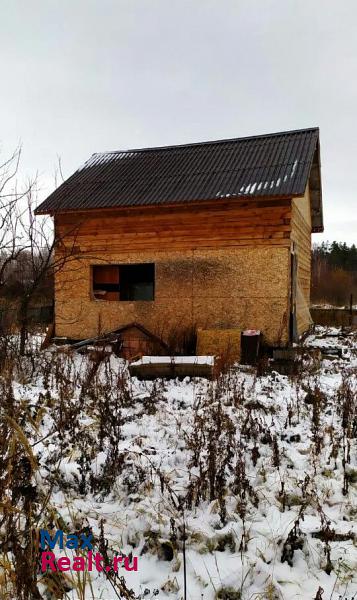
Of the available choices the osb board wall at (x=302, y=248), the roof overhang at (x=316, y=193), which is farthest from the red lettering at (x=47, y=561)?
the roof overhang at (x=316, y=193)

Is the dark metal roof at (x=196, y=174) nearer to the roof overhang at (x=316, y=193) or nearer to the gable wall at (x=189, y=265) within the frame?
the gable wall at (x=189, y=265)

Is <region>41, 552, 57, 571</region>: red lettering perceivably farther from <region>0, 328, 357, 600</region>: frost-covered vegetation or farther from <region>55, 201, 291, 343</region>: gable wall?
<region>55, 201, 291, 343</region>: gable wall

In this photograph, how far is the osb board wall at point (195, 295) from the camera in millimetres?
9844

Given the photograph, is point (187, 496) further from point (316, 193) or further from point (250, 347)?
point (316, 193)

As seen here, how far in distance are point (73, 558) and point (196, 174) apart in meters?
10.2

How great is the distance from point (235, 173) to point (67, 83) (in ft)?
25.8

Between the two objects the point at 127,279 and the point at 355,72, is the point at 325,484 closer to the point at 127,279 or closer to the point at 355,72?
the point at 127,279

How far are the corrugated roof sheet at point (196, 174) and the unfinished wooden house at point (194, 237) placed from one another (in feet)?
0.11

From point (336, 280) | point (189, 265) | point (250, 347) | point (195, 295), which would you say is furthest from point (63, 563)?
point (336, 280)

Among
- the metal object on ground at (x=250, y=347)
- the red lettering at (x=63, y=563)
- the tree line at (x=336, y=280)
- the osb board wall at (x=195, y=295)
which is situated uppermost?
the tree line at (x=336, y=280)

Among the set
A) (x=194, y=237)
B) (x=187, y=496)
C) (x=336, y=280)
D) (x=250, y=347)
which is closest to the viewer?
(x=187, y=496)

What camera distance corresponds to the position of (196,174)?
446 inches

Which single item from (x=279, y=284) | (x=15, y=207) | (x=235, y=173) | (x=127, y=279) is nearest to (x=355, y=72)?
(x=235, y=173)

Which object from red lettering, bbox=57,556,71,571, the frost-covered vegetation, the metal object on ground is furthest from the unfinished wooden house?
red lettering, bbox=57,556,71,571
